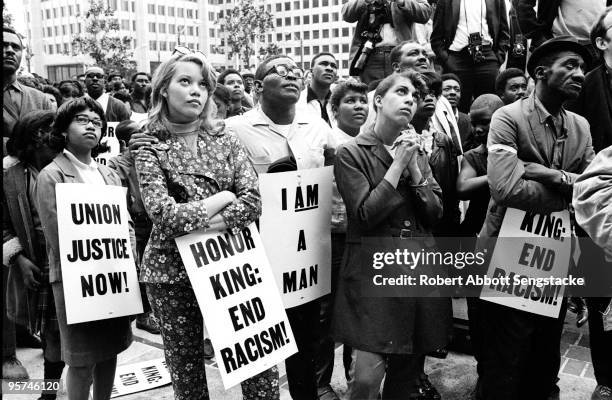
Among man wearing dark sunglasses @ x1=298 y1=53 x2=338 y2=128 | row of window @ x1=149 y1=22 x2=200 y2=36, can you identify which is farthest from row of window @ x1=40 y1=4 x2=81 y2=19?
man wearing dark sunglasses @ x1=298 y1=53 x2=338 y2=128

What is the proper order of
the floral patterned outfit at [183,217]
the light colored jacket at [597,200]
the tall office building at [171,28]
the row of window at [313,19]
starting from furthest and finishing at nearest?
the row of window at [313,19], the tall office building at [171,28], the floral patterned outfit at [183,217], the light colored jacket at [597,200]

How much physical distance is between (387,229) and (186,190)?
3.59 ft

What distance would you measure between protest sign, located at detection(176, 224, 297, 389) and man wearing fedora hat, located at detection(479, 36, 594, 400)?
129cm

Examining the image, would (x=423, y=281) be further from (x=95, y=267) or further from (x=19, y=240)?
(x=19, y=240)

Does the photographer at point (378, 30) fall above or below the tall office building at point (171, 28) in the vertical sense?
below

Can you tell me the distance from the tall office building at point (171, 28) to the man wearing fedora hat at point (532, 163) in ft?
267

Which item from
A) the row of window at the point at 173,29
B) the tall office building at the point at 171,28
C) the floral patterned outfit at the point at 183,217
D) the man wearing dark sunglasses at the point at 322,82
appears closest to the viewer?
the floral patterned outfit at the point at 183,217

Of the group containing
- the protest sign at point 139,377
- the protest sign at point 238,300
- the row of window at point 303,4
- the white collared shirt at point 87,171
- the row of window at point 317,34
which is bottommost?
the protest sign at point 139,377

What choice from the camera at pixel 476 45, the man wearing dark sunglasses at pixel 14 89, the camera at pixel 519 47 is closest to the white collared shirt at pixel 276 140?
the man wearing dark sunglasses at pixel 14 89

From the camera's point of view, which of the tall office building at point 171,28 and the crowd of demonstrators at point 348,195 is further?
the tall office building at point 171,28

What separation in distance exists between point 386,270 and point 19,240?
2450 millimetres

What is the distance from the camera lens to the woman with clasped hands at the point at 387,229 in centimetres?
300

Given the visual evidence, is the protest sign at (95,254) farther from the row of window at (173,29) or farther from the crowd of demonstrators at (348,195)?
the row of window at (173,29)

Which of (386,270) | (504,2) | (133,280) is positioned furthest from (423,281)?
(504,2)
